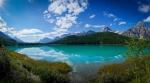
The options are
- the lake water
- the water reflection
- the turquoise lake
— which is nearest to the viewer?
the lake water

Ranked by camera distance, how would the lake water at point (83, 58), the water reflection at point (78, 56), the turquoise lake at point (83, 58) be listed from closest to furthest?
the lake water at point (83, 58), the turquoise lake at point (83, 58), the water reflection at point (78, 56)

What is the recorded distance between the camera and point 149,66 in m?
25.6

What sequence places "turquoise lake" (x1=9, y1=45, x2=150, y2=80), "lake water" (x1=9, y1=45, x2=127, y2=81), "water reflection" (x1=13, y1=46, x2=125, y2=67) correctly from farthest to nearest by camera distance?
"water reflection" (x1=13, y1=46, x2=125, y2=67)
"turquoise lake" (x1=9, y1=45, x2=150, y2=80)
"lake water" (x1=9, y1=45, x2=127, y2=81)

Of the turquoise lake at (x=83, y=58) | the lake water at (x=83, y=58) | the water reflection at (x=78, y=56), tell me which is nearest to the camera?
the lake water at (x=83, y=58)

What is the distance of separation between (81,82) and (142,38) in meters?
8.41

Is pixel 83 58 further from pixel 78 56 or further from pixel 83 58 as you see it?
pixel 78 56

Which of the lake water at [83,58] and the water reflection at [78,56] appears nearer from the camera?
the lake water at [83,58]

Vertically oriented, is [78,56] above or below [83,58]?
above

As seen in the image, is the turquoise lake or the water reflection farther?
the water reflection

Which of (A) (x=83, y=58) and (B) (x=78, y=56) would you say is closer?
(A) (x=83, y=58)

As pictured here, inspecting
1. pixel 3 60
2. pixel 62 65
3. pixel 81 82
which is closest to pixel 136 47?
pixel 81 82

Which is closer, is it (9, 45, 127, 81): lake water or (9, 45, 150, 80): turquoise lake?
(9, 45, 127, 81): lake water

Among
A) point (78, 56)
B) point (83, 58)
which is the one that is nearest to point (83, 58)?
point (83, 58)

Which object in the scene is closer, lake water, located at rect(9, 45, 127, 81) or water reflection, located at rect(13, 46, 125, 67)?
lake water, located at rect(9, 45, 127, 81)
